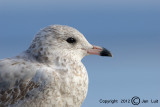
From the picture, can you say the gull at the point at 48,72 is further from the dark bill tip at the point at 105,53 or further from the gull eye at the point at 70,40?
the dark bill tip at the point at 105,53

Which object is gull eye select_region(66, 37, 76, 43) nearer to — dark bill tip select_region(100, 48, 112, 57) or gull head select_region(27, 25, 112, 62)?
gull head select_region(27, 25, 112, 62)

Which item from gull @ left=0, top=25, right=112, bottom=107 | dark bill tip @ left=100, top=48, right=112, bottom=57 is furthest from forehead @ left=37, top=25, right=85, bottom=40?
dark bill tip @ left=100, top=48, right=112, bottom=57

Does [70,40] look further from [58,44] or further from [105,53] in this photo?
[105,53]

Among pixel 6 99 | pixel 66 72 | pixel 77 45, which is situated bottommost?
pixel 6 99

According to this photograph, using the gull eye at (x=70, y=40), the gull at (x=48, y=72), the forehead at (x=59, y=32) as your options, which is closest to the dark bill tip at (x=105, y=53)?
the gull at (x=48, y=72)

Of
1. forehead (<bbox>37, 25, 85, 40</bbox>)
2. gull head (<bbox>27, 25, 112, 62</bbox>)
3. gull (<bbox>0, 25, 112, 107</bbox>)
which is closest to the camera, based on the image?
gull (<bbox>0, 25, 112, 107</bbox>)

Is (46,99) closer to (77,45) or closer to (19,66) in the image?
(19,66)

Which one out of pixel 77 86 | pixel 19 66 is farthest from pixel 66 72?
pixel 19 66

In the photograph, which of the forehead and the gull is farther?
the forehead
